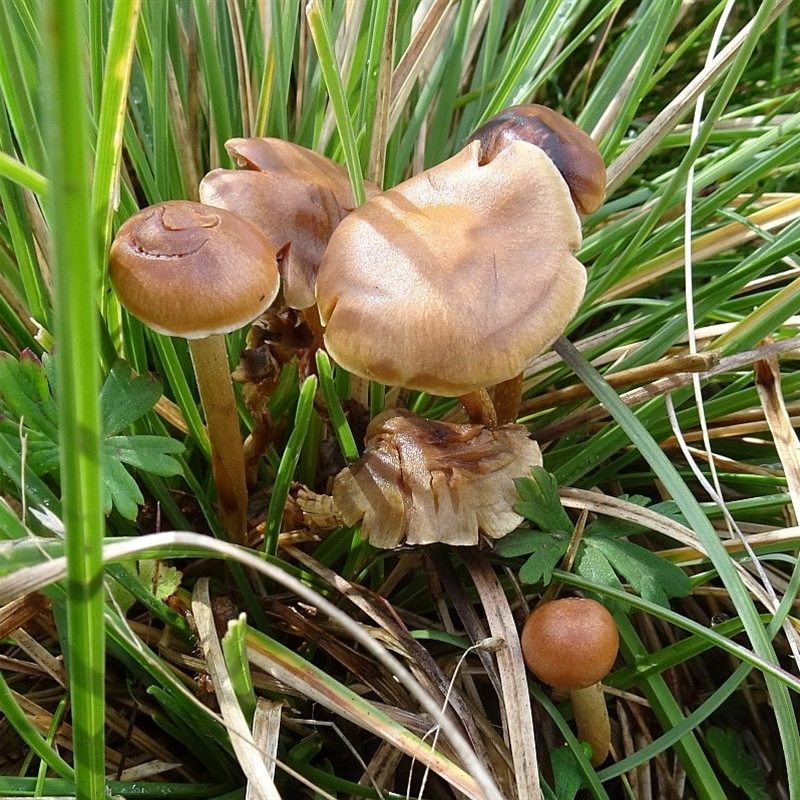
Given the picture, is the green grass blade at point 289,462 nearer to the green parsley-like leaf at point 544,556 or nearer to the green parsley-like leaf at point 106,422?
the green parsley-like leaf at point 106,422

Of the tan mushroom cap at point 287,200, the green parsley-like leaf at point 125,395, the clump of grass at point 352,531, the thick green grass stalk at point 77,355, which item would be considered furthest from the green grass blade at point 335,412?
the thick green grass stalk at point 77,355

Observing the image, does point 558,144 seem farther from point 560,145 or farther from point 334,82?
point 334,82

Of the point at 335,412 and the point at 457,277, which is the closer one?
the point at 457,277

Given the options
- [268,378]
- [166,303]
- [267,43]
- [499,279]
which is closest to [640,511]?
[499,279]

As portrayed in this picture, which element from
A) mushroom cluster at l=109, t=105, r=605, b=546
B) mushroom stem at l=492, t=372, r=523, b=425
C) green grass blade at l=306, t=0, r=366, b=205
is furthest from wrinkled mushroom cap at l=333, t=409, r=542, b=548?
green grass blade at l=306, t=0, r=366, b=205

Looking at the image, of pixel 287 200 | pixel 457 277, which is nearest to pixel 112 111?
pixel 287 200

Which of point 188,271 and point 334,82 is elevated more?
point 334,82

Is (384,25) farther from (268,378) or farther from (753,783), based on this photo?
(753,783)
